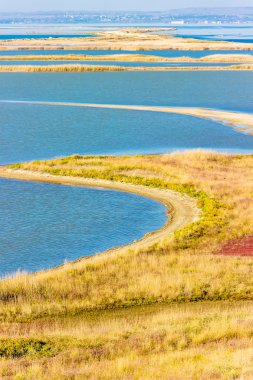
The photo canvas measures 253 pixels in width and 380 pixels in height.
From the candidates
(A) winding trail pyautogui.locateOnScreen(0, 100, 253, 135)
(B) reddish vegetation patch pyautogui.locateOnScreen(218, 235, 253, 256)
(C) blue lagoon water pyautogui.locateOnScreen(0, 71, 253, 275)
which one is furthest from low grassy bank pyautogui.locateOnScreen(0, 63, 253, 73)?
(B) reddish vegetation patch pyautogui.locateOnScreen(218, 235, 253, 256)

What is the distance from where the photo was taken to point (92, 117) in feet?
276

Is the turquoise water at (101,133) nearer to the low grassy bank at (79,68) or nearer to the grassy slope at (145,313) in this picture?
the grassy slope at (145,313)

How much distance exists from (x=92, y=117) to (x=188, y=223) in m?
48.8

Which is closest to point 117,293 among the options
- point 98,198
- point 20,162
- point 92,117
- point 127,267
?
point 127,267

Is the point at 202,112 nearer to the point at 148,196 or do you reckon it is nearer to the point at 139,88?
the point at 139,88

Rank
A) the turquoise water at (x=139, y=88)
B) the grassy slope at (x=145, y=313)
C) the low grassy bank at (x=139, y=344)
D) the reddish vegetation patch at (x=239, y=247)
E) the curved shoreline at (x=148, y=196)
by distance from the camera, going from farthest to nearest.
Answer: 1. the turquoise water at (x=139, y=88)
2. the curved shoreline at (x=148, y=196)
3. the reddish vegetation patch at (x=239, y=247)
4. the grassy slope at (x=145, y=313)
5. the low grassy bank at (x=139, y=344)

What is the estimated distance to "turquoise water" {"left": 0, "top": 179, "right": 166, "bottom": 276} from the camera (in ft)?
106

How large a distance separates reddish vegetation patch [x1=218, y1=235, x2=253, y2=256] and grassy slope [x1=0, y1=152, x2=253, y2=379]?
55 centimetres

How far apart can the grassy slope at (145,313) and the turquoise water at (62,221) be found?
10.1 feet

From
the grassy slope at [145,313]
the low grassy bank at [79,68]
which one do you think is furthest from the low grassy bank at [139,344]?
the low grassy bank at [79,68]

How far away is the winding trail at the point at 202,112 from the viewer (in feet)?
253

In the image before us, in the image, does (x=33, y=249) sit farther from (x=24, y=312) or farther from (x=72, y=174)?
(x=72, y=174)

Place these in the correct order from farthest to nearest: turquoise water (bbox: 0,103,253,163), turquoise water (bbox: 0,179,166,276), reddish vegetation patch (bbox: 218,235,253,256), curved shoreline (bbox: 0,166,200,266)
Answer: turquoise water (bbox: 0,103,253,163), curved shoreline (bbox: 0,166,200,266), turquoise water (bbox: 0,179,166,276), reddish vegetation patch (bbox: 218,235,253,256)

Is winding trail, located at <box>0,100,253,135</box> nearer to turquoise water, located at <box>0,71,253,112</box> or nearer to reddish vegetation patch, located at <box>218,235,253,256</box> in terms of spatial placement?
turquoise water, located at <box>0,71,253,112</box>
